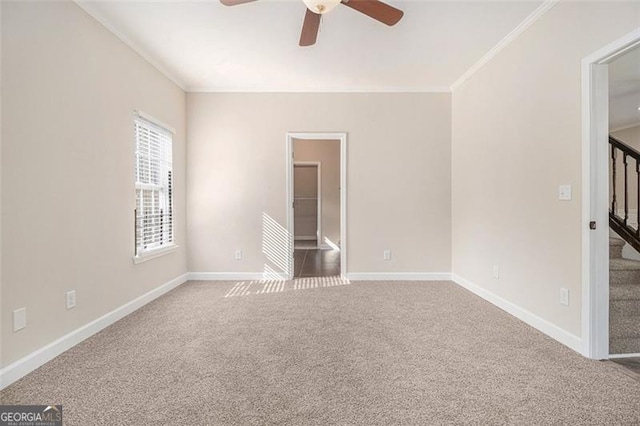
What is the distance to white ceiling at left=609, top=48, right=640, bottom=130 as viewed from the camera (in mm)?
2799

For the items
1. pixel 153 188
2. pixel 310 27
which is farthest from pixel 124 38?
pixel 310 27

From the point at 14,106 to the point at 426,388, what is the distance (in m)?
2.78

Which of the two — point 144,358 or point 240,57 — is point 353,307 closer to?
point 144,358

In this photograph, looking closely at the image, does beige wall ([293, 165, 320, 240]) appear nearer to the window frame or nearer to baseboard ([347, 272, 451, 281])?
baseboard ([347, 272, 451, 281])

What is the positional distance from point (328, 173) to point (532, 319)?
5.08 m

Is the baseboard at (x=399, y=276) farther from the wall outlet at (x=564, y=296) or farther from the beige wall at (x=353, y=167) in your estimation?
the wall outlet at (x=564, y=296)

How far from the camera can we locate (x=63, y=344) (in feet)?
6.72

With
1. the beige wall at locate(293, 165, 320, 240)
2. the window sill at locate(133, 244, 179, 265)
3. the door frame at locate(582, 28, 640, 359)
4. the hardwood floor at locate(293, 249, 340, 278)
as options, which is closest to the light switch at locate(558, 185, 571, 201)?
the door frame at locate(582, 28, 640, 359)

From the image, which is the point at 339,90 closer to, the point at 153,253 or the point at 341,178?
the point at 341,178

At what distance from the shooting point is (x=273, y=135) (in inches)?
→ 156

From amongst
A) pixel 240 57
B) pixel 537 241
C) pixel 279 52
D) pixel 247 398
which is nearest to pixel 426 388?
pixel 247 398

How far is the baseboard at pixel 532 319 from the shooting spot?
209 cm

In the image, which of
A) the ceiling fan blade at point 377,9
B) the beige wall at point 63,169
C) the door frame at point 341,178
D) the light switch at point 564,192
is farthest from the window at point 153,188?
the light switch at point 564,192

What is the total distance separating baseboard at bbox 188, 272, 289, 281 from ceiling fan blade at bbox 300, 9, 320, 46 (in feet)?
9.09
